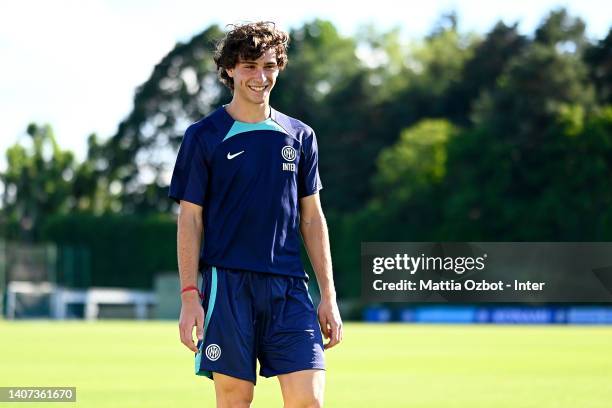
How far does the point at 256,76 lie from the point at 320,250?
89 cm

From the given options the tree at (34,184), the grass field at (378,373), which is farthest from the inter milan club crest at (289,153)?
the tree at (34,184)

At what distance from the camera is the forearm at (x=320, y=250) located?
21.1ft

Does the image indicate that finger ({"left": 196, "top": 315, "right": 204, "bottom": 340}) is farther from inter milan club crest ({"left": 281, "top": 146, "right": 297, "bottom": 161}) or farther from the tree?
the tree

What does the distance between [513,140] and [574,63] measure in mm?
4489

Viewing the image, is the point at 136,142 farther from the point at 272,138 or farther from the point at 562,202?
the point at 272,138

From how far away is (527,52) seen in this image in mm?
59375

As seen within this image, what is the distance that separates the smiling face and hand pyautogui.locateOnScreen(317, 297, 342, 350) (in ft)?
3.29

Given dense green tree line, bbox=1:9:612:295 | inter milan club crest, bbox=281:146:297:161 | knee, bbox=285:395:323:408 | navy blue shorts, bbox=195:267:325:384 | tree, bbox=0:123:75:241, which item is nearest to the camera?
knee, bbox=285:395:323:408

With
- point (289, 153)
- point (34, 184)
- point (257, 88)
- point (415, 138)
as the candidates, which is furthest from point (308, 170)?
point (34, 184)

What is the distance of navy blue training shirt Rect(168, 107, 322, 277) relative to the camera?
20.4 feet

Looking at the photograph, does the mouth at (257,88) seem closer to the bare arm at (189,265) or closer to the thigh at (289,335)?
the bare arm at (189,265)

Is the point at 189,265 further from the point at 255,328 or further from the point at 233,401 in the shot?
the point at 233,401

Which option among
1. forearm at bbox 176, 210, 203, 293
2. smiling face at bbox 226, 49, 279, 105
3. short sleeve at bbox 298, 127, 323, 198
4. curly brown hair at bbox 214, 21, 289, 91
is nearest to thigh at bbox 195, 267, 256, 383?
forearm at bbox 176, 210, 203, 293

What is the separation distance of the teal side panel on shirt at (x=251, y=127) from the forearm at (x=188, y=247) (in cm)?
42
